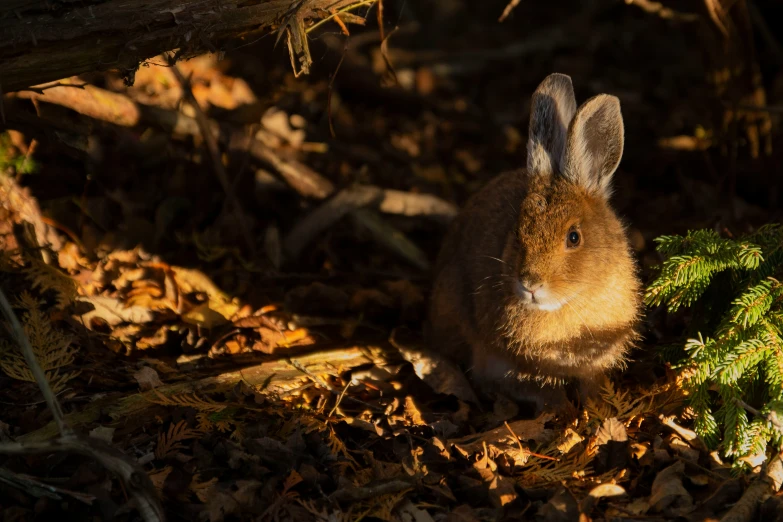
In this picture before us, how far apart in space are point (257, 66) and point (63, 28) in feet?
12.4

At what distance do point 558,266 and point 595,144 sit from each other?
76cm

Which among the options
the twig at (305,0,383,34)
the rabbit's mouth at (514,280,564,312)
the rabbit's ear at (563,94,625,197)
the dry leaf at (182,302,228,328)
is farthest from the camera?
the dry leaf at (182,302,228,328)

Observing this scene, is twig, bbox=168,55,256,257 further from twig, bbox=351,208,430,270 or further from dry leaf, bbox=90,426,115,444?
dry leaf, bbox=90,426,115,444

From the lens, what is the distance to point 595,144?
435cm

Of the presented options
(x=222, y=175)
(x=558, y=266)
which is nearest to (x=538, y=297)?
(x=558, y=266)

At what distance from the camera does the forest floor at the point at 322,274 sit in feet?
12.2

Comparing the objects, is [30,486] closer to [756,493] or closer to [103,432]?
[103,432]

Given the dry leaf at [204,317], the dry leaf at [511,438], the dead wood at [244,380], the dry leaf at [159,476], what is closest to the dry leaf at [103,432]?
the dead wood at [244,380]

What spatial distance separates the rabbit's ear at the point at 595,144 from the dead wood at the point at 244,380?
1808 millimetres

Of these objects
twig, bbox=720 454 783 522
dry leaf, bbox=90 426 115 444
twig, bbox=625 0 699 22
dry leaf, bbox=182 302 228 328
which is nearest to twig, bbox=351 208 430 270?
dry leaf, bbox=182 302 228 328

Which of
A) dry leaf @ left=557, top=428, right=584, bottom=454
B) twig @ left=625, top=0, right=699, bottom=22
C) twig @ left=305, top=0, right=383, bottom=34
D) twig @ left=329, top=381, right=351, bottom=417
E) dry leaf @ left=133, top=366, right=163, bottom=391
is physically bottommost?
dry leaf @ left=557, top=428, right=584, bottom=454

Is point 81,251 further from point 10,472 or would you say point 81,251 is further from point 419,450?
point 419,450

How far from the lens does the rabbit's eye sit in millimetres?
4230

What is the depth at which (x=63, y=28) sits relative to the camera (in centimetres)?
385
